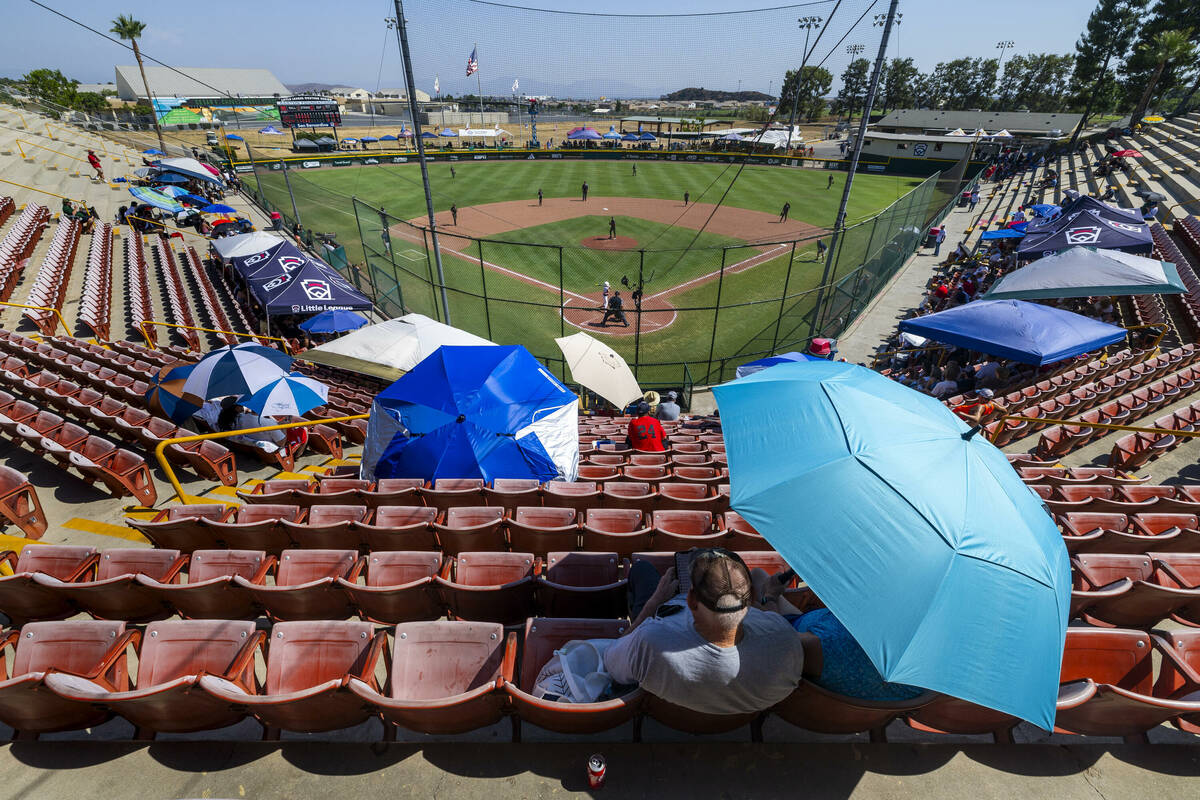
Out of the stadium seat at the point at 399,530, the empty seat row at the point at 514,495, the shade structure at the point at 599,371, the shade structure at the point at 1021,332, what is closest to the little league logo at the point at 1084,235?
the shade structure at the point at 1021,332

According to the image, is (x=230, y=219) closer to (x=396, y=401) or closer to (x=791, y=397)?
(x=396, y=401)

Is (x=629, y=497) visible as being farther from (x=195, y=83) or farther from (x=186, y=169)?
(x=195, y=83)

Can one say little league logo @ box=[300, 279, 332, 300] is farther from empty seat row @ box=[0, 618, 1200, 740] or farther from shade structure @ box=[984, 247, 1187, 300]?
shade structure @ box=[984, 247, 1187, 300]

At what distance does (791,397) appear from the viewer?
3539 mm

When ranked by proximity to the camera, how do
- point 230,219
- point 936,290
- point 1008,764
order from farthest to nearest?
point 230,219 < point 936,290 < point 1008,764

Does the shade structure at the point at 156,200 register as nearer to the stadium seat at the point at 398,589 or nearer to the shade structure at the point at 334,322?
the shade structure at the point at 334,322

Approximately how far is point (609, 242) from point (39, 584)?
24.3 meters

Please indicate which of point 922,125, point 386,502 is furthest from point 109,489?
point 922,125

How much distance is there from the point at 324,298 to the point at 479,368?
906 cm

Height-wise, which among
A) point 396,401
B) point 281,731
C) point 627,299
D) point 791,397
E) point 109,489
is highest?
point 791,397

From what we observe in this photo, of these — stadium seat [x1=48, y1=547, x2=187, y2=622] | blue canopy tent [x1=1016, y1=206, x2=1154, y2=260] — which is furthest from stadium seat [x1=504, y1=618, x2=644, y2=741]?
blue canopy tent [x1=1016, y1=206, x2=1154, y2=260]

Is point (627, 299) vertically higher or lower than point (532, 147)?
lower

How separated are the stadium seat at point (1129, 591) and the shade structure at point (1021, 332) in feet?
16.6

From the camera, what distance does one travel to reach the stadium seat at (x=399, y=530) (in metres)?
4.88
